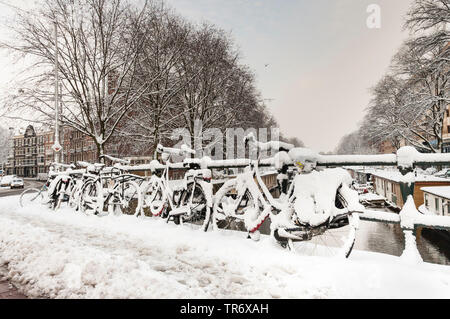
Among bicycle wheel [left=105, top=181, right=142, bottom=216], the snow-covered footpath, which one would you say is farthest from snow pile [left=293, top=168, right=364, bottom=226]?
bicycle wheel [left=105, top=181, right=142, bottom=216]

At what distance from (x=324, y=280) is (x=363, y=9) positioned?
10666 millimetres

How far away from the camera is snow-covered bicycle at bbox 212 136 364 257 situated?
9.56 feet

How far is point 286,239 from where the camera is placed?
128 inches

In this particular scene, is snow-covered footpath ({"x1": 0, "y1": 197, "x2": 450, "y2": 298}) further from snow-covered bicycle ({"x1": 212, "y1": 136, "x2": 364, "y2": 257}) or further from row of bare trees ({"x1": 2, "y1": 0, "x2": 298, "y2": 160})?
row of bare trees ({"x1": 2, "y1": 0, "x2": 298, "y2": 160})

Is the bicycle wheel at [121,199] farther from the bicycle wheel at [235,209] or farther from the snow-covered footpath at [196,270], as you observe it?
the bicycle wheel at [235,209]

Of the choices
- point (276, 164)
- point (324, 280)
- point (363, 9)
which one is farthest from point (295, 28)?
point (324, 280)

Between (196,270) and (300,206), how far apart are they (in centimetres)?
129

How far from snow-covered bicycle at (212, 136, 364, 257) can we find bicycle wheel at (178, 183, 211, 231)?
0.45m

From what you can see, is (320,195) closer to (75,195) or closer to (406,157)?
(406,157)
